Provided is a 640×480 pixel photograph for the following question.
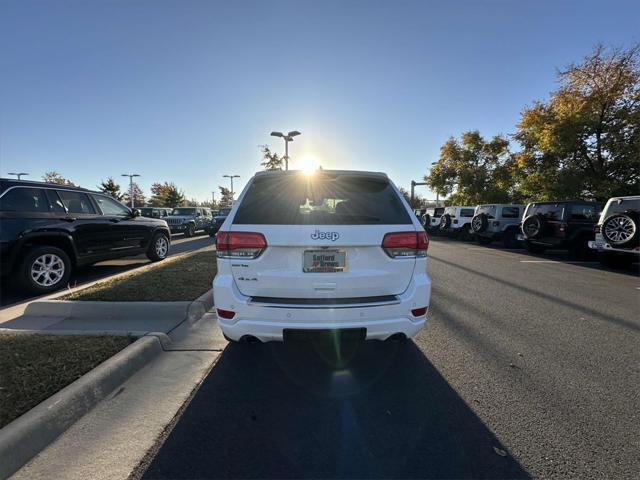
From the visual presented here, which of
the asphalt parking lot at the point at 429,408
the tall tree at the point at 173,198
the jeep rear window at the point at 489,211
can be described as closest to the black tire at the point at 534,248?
the jeep rear window at the point at 489,211

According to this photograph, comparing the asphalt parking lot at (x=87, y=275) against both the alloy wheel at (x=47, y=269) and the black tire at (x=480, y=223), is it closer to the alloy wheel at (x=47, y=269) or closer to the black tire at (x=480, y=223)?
the alloy wheel at (x=47, y=269)

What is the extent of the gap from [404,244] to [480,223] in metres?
14.4

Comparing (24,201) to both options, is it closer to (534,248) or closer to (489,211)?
(534,248)

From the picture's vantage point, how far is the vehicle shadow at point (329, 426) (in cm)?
208

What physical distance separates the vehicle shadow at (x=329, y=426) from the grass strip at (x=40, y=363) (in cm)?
102

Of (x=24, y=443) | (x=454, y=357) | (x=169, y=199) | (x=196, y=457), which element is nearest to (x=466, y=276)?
(x=454, y=357)

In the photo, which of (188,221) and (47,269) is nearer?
(47,269)

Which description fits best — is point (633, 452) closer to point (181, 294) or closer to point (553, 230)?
point (181, 294)

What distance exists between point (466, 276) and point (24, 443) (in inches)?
311

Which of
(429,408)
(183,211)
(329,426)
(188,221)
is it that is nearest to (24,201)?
(329,426)

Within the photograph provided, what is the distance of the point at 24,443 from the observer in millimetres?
2105

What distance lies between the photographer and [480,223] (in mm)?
15672

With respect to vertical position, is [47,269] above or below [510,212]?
below

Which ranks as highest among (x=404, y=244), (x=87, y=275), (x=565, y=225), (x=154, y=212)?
(x=154, y=212)
